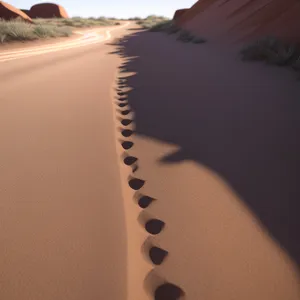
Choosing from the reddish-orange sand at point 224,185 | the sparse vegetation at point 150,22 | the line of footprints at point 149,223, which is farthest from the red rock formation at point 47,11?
the line of footprints at point 149,223

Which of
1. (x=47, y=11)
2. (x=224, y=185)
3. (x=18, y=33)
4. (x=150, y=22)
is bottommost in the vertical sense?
(x=150, y=22)

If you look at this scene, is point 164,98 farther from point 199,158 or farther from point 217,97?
point 199,158

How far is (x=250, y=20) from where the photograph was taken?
7.87m

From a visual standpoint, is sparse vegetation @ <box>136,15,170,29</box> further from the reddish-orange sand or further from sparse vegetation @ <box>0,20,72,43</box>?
the reddish-orange sand

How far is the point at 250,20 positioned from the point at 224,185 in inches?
312

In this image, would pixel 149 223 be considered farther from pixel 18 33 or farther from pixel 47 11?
pixel 47 11

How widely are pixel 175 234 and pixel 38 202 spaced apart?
0.88m

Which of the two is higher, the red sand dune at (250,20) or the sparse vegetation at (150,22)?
the red sand dune at (250,20)

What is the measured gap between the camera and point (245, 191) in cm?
171

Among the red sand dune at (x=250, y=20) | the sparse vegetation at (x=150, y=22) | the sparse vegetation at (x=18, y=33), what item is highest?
the red sand dune at (x=250, y=20)

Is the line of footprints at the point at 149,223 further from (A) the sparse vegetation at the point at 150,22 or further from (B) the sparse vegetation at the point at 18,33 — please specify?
(A) the sparse vegetation at the point at 150,22

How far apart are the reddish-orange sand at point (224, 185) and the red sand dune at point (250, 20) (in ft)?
10.5

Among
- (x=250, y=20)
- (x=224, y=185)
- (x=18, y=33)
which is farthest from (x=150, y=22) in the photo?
(x=224, y=185)

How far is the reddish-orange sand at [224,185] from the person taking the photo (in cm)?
120
